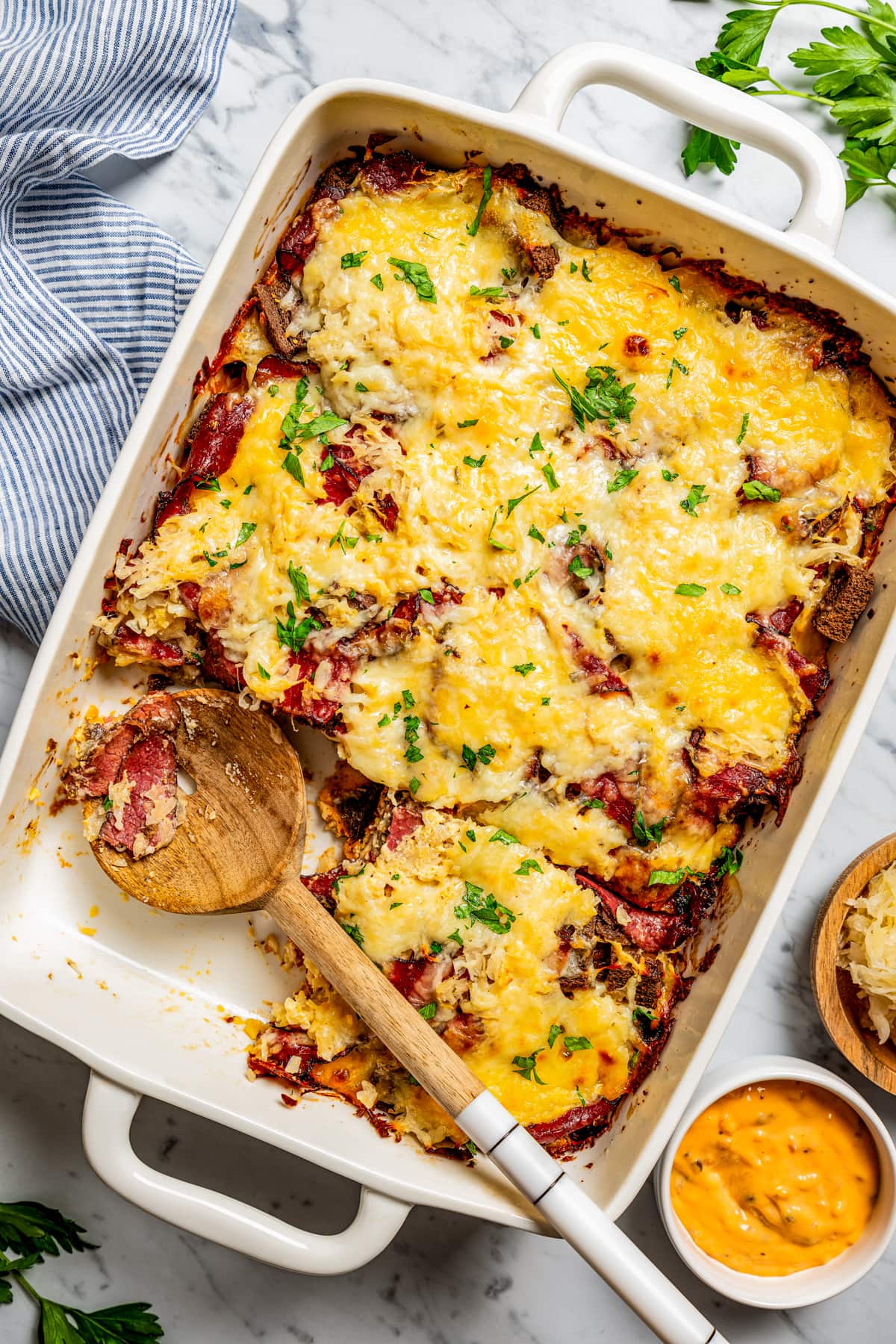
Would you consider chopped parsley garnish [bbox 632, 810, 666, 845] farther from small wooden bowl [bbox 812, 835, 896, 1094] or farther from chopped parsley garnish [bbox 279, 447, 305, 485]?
chopped parsley garnish [bbox 279, 447, 305, 485]

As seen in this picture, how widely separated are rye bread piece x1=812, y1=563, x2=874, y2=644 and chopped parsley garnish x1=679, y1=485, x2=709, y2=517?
0.39 m

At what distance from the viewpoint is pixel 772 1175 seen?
2.74m

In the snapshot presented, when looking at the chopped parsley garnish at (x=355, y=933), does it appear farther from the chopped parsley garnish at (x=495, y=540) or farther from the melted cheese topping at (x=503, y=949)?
the chopped parsley garnish at (x=495, y=540)

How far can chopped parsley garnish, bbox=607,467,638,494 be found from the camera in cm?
245

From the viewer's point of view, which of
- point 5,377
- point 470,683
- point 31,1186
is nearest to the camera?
point 470,683

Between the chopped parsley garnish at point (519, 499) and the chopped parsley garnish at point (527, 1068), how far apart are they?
1.31 metres

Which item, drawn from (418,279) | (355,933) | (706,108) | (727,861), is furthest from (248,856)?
(706,108)

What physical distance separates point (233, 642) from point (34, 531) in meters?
0.74

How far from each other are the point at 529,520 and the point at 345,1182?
2.01 m

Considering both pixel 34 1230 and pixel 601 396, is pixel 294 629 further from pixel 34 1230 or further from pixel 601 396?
pixel 34 1230

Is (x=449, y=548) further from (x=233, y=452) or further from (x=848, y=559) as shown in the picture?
(x=848, y=559)

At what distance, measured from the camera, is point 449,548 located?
243cm

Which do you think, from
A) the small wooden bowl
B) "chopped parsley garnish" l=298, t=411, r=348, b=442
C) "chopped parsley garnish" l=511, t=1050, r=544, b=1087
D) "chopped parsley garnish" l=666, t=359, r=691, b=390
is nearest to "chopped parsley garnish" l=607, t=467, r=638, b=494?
"chopped parsley garnish" l=666, t=359, r=691, b=390

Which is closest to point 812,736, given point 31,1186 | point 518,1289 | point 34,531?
point 518,1289
